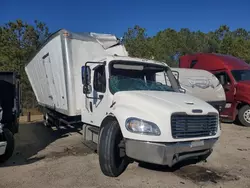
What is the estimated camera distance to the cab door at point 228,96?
1246cm

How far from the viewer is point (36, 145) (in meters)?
8.59

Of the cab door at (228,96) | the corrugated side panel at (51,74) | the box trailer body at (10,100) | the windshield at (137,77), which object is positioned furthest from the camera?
the cab door at (228,96)

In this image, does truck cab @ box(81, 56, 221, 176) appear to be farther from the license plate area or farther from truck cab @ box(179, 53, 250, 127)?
truck cab @ box(179, 53, 250, 127)

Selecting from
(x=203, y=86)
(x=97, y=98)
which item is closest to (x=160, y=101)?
(x=97, y=98)

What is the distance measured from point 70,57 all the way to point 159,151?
4015mm

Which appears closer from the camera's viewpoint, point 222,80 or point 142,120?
point 142,120

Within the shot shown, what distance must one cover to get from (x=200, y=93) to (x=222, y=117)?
7.49ft

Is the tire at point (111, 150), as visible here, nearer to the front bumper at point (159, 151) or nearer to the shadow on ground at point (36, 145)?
the front bumper at point (159, 151)

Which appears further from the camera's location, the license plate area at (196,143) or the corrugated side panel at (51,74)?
the corrugated side panel at (51,74)

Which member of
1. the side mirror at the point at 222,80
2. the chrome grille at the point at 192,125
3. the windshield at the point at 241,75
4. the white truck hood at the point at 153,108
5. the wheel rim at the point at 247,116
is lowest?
the wheel rim at the point at 247,116

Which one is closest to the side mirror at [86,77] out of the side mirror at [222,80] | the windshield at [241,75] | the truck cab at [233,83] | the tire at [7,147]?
the tire at [7,147]

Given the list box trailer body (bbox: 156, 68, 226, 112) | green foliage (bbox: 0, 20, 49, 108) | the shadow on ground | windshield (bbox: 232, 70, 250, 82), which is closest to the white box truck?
the shadow on ground

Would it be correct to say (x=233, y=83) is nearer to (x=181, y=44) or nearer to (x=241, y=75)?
(x=241, y=75)

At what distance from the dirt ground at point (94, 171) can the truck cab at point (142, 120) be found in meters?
0.42
